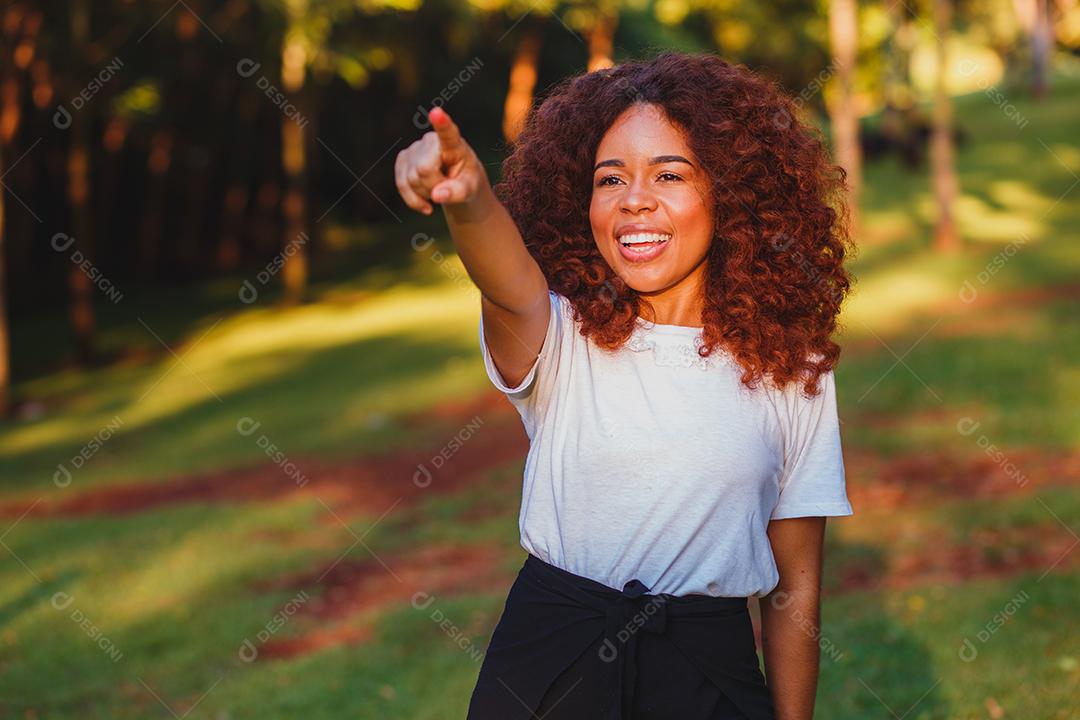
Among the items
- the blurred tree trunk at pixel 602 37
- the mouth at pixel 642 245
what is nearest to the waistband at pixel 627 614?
the mouth at pixel 642 245

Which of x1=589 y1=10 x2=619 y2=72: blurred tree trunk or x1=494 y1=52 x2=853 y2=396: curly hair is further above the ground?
x1=494 y1=52 x2=853 y2=396: curly hair

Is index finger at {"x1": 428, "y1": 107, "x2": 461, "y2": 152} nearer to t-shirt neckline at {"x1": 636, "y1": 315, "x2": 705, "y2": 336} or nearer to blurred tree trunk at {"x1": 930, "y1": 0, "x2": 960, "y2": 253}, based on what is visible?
→ t-shirt neckline at {"x1": 636, "y1": 315, "x2": 705, "y2": 336}

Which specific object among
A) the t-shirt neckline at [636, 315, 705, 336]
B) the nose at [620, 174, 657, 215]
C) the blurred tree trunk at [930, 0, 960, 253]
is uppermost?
the nose at [620, 174, 657, 215]

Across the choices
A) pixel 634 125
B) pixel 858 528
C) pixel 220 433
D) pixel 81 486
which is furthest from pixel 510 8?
pixel 634 125

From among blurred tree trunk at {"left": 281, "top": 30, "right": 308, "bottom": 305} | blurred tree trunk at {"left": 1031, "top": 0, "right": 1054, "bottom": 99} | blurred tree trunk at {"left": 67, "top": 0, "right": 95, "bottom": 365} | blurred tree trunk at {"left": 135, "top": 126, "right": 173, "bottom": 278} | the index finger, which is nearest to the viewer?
the index finger

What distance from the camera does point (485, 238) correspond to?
1952mm

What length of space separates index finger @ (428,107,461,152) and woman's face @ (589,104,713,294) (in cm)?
58

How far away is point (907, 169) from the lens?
101 ft

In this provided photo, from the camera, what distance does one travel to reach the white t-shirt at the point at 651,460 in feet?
7.27

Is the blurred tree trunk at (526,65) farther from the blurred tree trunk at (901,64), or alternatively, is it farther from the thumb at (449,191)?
the thumb at (449,191)

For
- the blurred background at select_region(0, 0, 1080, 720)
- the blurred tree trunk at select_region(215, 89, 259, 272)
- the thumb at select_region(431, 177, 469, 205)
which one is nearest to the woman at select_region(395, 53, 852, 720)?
the thumb at select_region(431, 177, 469, 205)

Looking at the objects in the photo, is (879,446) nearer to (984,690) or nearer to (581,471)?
(984,690)

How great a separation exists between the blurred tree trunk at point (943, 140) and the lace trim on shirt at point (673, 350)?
1710 cm

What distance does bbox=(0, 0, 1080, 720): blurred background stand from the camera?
21.5ft
